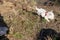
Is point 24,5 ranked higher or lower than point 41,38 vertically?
higher

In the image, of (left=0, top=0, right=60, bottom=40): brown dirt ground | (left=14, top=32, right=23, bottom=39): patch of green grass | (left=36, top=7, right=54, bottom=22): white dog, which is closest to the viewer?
Answer: (left=14, top=32, right=23, bottom=39): patch of green grass

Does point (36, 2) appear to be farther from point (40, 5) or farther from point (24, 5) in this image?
point (24, 5)

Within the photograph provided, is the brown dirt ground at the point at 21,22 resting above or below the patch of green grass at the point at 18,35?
above

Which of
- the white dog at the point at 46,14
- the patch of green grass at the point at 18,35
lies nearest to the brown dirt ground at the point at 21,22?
the patch of green grass at the point at 18,35

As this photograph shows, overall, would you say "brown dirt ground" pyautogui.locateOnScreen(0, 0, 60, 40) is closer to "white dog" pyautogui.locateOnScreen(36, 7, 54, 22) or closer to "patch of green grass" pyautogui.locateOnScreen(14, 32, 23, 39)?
"patch of green grass" pyautogui.locateOnScreen(14, 32, 23, 39)

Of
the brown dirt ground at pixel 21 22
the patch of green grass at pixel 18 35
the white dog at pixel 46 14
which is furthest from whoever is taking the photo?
the white dog at pixel 46 14

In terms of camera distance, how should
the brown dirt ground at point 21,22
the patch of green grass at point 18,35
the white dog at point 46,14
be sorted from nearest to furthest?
the patch of green grass at point 18,35, the brown dirt ground at point 21,22, the white dog at point 46,14

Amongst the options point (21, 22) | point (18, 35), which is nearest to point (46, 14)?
point (21, 22)

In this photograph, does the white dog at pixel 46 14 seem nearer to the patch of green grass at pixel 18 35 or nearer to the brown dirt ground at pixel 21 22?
the brown dirt ground at pixel 21 22

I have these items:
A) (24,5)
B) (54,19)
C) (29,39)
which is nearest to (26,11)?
(24,5)

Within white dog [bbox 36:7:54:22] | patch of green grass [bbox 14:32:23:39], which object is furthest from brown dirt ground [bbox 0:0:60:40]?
white dog [bbox 36:7:54:22]

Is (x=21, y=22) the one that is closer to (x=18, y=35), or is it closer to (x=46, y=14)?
(x=18, y=35)
